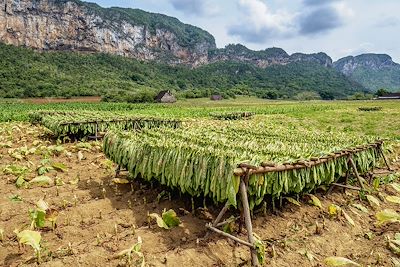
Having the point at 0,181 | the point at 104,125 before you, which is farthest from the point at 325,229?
the point at 104,125

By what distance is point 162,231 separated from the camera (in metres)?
5.66

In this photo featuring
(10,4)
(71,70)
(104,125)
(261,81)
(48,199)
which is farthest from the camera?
(261,81)

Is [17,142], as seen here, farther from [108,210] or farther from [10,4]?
[10,4]

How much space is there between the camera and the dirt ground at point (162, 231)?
16.3ft

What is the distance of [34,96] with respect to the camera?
2963 inches

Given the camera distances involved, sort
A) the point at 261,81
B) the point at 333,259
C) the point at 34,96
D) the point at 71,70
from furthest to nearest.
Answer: the point at 261,81, the point at 71,70, the point at 34,96, the point at 333,259

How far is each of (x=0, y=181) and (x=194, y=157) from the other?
5704 mm

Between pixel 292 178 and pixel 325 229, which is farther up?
pixel 292 178

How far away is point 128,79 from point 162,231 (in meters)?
133

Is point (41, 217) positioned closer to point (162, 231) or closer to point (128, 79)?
point (162, 231)

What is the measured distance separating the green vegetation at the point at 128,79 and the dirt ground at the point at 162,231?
219ft

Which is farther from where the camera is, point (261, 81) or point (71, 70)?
point (261, 81)

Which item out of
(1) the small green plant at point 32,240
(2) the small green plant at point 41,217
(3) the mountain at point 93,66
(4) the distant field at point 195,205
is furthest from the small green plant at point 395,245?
(3) the mountain at point 93,66

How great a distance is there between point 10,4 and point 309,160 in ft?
563
